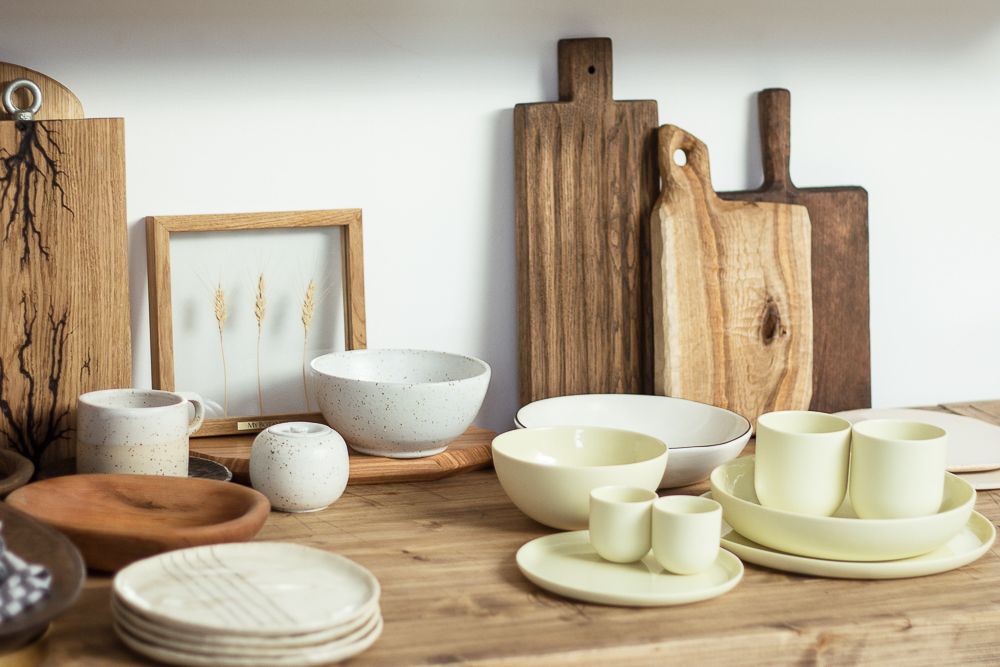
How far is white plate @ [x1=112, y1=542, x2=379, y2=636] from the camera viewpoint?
70 cm

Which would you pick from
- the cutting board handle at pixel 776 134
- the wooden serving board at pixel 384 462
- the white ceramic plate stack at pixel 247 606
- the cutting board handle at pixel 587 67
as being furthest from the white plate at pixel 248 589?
the cutting board handle at pixel 776 134

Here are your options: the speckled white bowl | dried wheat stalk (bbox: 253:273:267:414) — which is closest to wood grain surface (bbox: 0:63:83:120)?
dried wheat stalk (bbox: 253:273:267:414)

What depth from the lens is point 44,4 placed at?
1161 mm

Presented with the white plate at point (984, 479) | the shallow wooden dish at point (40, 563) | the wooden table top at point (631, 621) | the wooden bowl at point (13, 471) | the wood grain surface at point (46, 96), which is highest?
the wood grain surface at point (46, 96)

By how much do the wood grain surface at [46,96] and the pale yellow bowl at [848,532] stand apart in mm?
837

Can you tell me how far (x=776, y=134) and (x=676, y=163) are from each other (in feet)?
0.48

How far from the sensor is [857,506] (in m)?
0.91

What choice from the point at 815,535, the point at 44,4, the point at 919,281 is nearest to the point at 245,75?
the point at 44,4

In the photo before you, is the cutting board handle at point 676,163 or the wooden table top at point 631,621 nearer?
the wooden table top at point 631,621

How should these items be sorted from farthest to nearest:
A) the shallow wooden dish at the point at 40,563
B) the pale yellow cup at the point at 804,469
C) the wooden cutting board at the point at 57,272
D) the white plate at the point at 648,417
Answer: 1. the white plate at the point at 648,417
2. the wooden cutting board at the point at 57,272
3. the pale yellow cup at the point at 804,469
4. the shallow wooden dish at the point at 40,563

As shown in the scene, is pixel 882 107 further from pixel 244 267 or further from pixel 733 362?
pixel 244 267

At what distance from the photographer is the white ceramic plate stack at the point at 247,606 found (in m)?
0.69

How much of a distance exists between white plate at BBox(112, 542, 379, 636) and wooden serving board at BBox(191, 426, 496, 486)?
0.27 metres

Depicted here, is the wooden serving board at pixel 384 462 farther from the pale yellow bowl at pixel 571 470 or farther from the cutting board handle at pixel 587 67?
the cutting board handle at pixel 587 67
